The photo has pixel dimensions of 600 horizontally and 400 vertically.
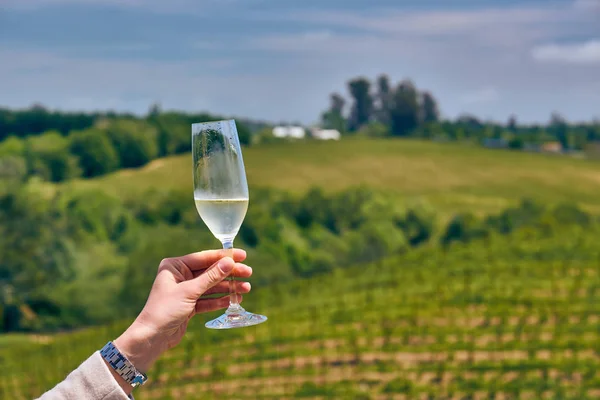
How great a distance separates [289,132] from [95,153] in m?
17.5

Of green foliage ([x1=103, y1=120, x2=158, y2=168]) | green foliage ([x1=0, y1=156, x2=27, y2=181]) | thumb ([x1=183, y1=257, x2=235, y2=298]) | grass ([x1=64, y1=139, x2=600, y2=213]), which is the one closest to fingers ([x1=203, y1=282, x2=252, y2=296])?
thumb ([x1=183, y1=257, x2=235, y2=298])

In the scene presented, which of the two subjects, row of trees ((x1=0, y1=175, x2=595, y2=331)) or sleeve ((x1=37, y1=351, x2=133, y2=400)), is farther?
row of trees ((x1=0, y1=175, x2=595, y2=331))

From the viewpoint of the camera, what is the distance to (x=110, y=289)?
53.1 meters

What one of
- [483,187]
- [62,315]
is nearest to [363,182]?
[483,187]

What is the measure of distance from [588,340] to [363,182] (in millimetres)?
51701

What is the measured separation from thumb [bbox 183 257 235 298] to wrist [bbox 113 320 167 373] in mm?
136

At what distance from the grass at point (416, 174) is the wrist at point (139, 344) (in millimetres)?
56443

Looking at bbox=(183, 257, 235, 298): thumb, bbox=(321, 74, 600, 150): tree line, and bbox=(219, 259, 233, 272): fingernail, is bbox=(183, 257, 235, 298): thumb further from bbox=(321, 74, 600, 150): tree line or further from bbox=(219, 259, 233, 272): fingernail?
bbox=(321, 74, 600, 150): tree line

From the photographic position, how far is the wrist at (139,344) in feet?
6.33

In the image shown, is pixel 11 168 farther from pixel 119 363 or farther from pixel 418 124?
pixel 119 363

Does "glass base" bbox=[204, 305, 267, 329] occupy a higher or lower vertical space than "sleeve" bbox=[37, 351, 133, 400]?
higher

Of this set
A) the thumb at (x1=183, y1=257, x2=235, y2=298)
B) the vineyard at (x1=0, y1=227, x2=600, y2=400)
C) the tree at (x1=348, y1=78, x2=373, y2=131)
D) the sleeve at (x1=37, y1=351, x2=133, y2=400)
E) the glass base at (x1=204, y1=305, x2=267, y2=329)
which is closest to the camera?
the sleeve at (x1=37, y1=351, x2=133, y2=400)

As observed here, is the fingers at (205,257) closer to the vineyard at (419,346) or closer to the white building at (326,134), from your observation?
the vineyard at (419,346)

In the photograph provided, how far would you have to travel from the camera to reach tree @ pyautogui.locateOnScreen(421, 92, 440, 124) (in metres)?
87.8
